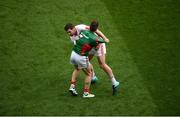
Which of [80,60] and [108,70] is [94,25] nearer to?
[80,60]

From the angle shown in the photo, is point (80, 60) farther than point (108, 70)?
No

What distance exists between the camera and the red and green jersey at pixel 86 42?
7352 mm

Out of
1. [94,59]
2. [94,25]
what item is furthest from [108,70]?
[94,59]

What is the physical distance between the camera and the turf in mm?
7711

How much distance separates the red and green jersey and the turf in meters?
1.08

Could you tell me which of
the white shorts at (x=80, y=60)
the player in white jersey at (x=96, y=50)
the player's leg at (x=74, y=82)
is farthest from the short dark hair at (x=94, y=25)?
the player's leg at (x=74, y=82)

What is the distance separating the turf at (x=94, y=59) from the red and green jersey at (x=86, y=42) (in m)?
1.08

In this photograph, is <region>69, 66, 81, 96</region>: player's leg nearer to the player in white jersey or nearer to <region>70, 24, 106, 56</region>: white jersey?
the player in white jersey

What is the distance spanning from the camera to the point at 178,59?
9.00 meters

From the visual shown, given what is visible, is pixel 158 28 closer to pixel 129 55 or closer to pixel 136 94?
pixel 129 55

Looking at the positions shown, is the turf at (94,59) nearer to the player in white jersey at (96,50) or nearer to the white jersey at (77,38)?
the player in white jersey at (96,50)

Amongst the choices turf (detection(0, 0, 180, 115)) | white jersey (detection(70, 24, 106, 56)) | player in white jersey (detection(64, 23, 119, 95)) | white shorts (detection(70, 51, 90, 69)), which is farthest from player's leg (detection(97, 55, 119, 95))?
white shorts (detection(70, 51, 90, 69))

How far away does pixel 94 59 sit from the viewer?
9133mm

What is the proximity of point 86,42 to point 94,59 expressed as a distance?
1789mm
